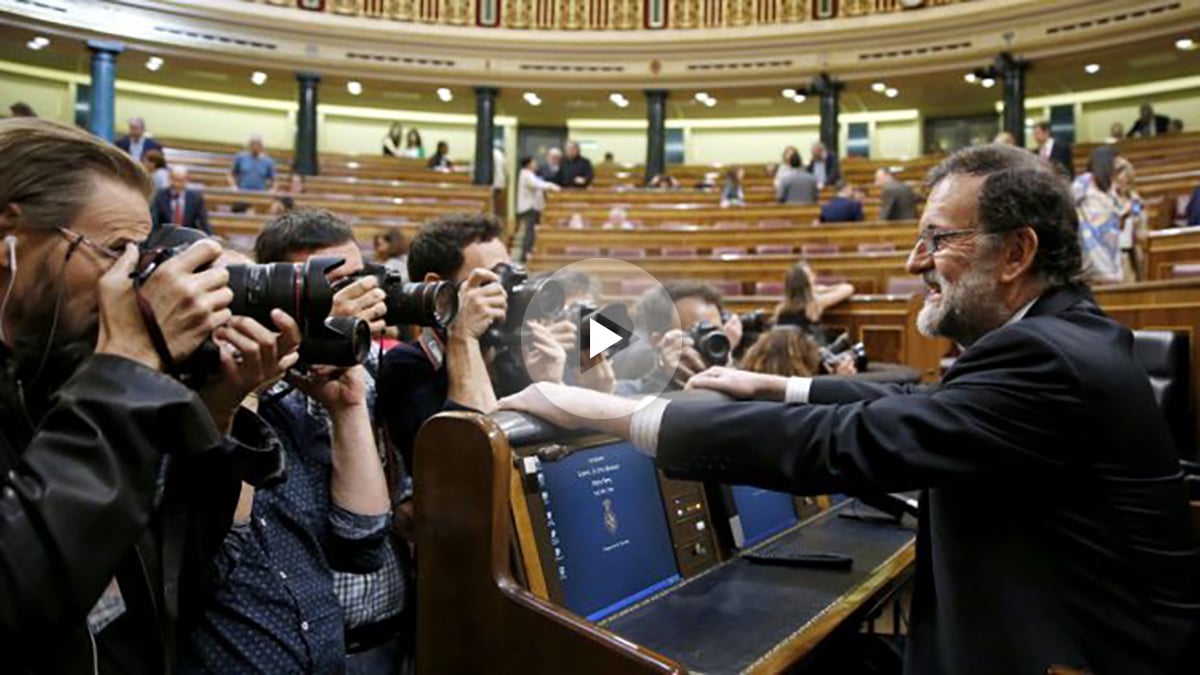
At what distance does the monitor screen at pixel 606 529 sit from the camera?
1389 millimetres

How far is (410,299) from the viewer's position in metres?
1.31

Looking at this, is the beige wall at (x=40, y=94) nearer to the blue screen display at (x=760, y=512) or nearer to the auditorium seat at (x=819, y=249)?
the auditorium seat at (x=819, y=249)

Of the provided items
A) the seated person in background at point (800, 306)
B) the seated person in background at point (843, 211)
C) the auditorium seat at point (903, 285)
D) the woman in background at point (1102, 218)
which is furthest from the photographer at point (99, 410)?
the seated person in background at point (843, 211)

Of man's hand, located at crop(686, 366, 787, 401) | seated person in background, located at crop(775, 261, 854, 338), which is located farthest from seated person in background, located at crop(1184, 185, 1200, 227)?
man's hand, located at crop(686, 366, 787, 401)

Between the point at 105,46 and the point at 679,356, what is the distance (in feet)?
36.8

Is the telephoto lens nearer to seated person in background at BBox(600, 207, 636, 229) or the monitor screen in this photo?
the monitor screen

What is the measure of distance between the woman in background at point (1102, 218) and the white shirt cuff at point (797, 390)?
14.6 feet

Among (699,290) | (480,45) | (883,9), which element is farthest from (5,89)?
(699,290)

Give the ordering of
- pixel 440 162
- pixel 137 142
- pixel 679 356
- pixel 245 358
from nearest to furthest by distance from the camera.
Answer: pixel 245 358 < pixel 679 356 < pixel 137 142 < pixel 440 162

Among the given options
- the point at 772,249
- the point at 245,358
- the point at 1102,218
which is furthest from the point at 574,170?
the point at 245,358

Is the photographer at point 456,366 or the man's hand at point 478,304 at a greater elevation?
the man's hand at point 478,304

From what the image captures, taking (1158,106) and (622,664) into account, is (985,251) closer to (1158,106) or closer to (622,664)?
(622,664)

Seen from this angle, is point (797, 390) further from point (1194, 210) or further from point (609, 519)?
point (1194, 210)
